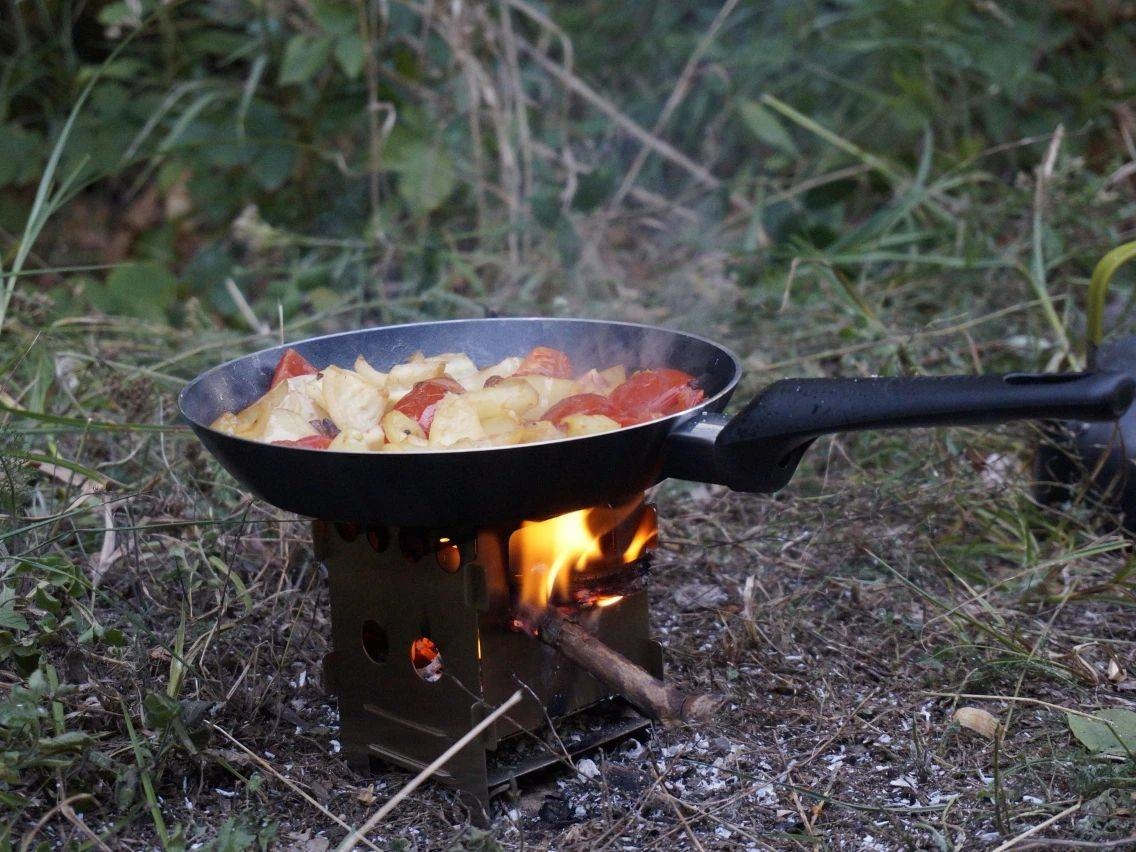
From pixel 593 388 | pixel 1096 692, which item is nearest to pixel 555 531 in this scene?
pixel 593 388

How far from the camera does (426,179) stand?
350cm

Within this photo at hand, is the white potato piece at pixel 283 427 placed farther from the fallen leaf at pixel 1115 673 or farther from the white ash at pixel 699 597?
the fallen leaf at pixel 1115 673

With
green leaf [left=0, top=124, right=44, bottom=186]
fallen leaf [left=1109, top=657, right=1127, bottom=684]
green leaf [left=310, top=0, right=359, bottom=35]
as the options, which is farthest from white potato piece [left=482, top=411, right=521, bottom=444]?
green leaf [left=0, top=124, right=44, bottom=186]

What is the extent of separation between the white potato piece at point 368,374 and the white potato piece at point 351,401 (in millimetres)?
65

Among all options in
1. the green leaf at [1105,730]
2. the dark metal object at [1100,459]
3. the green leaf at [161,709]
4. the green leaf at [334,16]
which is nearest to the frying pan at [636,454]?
the green leaf at [161,709]

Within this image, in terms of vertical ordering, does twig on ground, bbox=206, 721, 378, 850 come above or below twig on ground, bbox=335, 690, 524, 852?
below

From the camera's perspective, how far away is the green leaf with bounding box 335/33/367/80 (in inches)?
131

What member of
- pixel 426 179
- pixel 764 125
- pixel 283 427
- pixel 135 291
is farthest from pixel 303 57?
pixel 283 427

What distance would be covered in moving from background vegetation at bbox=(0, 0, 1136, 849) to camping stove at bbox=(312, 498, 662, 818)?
10 centimetres

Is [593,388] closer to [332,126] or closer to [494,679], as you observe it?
[494,679]

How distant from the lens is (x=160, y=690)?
1.78 meters

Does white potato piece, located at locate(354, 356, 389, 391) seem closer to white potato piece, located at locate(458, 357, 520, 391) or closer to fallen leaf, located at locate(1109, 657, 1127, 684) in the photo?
white potato piece, located at locate(458, 357, 520, 391)

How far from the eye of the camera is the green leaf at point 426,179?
3482 millimetres

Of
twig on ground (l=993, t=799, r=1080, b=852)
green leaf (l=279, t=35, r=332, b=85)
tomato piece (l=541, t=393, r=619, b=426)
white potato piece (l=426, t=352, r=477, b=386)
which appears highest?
green leaf (l=279, t=35, r=332, b=85)
